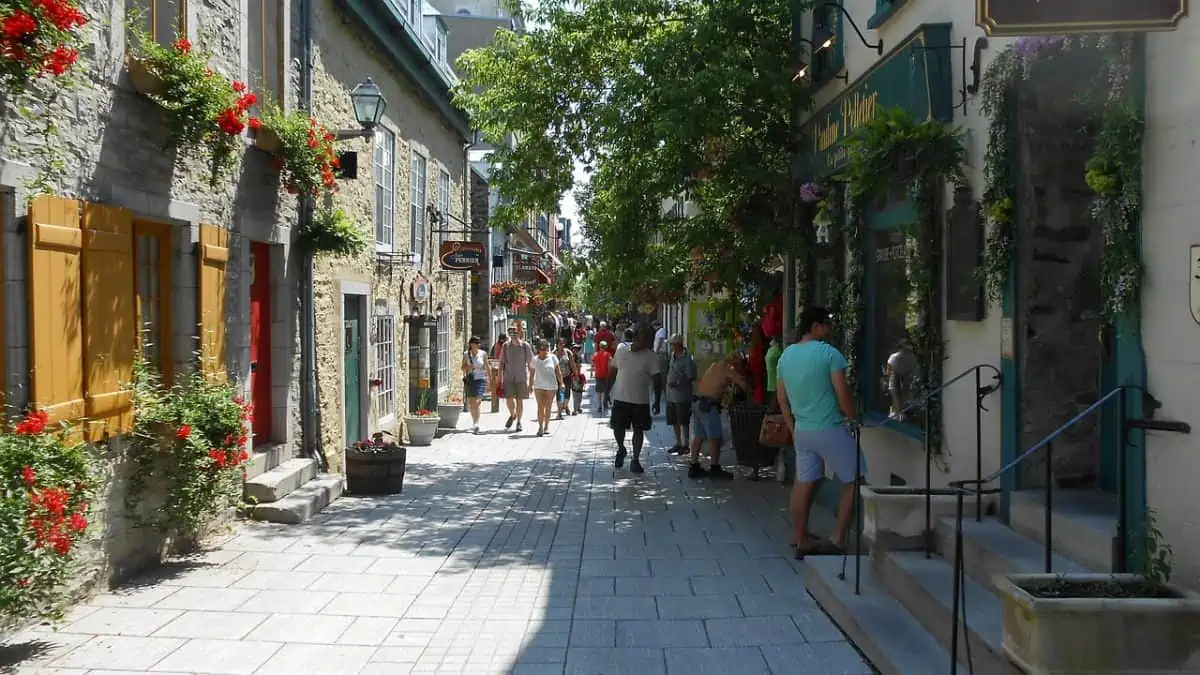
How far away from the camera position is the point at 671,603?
648cm

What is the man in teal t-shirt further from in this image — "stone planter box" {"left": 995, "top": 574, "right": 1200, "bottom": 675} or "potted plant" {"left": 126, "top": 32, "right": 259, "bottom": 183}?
"potted plant" {"left": 126, "top": 32, "right": 259, "bottom": 183}

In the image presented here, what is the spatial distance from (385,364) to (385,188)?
2450mm

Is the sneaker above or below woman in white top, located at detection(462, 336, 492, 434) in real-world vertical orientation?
below

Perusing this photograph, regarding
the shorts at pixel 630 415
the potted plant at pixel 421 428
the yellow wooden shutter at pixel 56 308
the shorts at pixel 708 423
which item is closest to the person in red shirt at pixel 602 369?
the potted plant at pixel 421 428

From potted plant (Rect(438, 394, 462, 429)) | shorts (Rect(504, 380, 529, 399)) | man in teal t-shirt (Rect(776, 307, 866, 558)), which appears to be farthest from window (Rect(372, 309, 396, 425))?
man in teal t-shirt (Rect(776, 307, 866, 558))

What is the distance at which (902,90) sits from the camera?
742 centimetres

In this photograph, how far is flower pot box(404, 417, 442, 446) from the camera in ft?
50.9

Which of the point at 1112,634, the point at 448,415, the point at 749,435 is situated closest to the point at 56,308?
the point at 1112,634

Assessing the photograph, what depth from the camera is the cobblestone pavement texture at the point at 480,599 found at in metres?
5.37

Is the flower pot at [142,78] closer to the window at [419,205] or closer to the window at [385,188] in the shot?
the window at [385,188]

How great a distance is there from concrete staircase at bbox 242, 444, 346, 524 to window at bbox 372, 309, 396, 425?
3.56m

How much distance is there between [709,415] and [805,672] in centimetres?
635

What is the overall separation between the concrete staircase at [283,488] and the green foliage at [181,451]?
127 centimetres

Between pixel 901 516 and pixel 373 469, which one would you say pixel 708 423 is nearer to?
pixel 373 469
